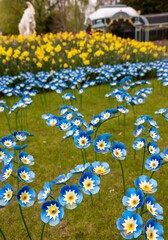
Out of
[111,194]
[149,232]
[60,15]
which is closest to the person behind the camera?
[149,232]

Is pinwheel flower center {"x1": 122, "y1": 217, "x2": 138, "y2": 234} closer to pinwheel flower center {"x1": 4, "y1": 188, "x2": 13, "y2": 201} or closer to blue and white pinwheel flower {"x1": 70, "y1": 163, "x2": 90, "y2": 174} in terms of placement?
blue and white pinwheel flower {"x1": 70, "y1": 163, "x2": 90, "y2": 174}

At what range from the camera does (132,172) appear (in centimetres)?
308

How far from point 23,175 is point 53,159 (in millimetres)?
1843

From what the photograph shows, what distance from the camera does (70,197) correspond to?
156 centimetres

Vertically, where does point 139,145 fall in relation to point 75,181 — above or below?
above

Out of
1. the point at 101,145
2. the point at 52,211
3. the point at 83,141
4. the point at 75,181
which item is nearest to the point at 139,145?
the point at 101,145

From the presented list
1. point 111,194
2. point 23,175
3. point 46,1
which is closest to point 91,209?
point 111,194

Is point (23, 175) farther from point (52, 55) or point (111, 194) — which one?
point (52, 55)

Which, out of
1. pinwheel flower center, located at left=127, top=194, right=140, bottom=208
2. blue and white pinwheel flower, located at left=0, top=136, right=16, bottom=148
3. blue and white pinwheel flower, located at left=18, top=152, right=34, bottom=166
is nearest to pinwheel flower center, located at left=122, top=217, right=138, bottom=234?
pinwheel flower center, located at left=127, top=194, right=140, bottom=208

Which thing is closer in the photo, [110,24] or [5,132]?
[5,132]

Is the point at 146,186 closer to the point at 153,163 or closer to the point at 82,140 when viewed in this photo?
the point at 153,163

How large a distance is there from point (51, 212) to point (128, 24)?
69.2 feet

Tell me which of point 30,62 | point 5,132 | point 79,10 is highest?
point 79,10

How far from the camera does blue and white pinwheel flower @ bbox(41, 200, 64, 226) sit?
1.44 meters
